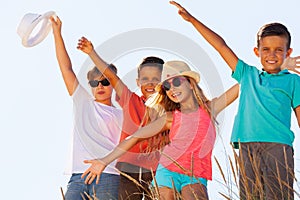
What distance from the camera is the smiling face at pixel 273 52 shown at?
4.34m

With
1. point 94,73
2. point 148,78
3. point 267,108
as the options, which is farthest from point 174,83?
point 267,108

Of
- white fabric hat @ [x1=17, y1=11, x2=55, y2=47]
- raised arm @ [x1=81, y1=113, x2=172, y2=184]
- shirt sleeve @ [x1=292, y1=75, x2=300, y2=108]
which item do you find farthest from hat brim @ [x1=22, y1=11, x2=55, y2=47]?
shirt sleeve @ [x1=292, y1=75, x2=300, y2=108]

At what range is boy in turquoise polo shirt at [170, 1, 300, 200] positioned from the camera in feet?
13.4

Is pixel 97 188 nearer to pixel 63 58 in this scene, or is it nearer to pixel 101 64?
pixel 101 64

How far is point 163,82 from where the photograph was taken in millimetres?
4750

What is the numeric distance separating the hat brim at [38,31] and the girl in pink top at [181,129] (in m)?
1.05

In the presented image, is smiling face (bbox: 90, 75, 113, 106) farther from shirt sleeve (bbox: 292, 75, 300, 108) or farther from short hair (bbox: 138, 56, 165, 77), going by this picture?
shirt sleeve (bbox: 292, 75, 300, 108)

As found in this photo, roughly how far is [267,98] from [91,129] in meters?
1.41

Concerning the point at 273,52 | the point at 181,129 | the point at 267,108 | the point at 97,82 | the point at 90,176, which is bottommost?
the point at 90,176

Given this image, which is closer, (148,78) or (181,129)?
(181,129)

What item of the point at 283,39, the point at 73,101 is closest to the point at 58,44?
the point at 73,101

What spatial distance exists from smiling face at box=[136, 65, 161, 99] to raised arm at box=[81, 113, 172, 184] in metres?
0.36

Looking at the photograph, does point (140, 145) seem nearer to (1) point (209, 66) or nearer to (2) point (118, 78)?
(2) point (118, 78)

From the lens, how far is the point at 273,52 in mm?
4352
